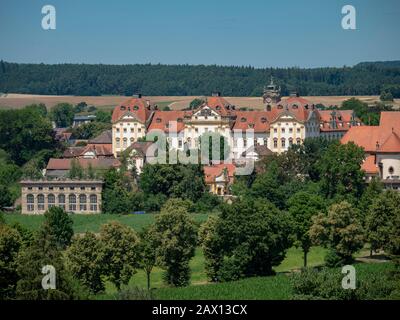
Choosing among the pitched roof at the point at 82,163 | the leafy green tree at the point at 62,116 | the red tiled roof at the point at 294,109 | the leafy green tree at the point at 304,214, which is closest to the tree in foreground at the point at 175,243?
the leafy green tree at the point at 304,214

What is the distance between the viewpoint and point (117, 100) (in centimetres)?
13188

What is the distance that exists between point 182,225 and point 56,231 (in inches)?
270

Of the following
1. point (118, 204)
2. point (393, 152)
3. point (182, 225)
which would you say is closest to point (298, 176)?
point (393, 152)

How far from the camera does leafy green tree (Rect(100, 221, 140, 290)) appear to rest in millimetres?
37062

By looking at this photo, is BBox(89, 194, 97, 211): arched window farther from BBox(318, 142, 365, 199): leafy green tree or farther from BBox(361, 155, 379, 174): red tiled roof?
BBox(361, 155, 379, 174): red tiled roof

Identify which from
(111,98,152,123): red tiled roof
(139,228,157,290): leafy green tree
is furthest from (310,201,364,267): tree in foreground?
(111,98,152,123): red tiled roof

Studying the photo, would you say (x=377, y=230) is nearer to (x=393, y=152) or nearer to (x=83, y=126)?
(x=393, y=152)

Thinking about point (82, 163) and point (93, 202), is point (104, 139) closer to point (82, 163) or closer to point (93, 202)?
point (82, 163)

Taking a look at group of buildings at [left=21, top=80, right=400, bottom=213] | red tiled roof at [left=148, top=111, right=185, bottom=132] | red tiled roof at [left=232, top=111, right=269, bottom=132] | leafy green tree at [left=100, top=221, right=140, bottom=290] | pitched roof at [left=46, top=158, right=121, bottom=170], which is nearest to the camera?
leafy green tree at [left=100, top=221, right=140, bottom=290]

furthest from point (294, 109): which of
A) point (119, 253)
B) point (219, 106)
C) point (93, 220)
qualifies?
point (119, 253)

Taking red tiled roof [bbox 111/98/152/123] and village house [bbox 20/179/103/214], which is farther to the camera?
red tiled roof [bbox 111/98/152/123]

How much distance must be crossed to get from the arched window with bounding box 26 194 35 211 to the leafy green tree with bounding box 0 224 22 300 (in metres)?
19.9

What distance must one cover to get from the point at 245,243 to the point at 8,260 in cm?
772

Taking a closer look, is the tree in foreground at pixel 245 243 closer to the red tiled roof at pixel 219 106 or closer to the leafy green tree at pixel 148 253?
the leafy green tree at pixel 148 253
